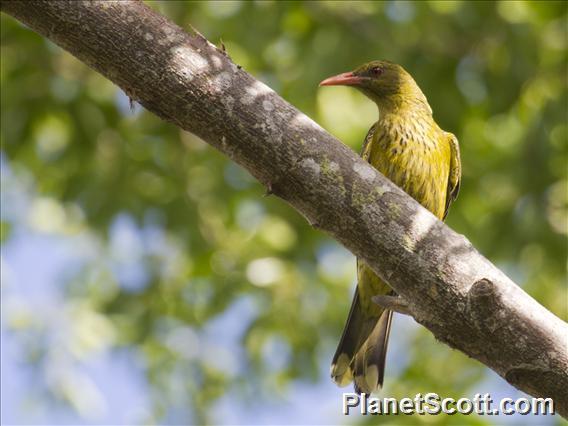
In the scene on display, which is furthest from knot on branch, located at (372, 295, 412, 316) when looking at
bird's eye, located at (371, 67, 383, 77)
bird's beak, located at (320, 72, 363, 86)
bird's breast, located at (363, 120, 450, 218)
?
bird's eye, located at (371, 67, 383, 77)

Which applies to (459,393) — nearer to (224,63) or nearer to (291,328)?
(291,328)

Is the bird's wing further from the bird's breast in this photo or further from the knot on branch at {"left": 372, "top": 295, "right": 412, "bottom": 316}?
the knot on branch at {"left": 372, "top": 295, "right": 412, "bottom": 316}

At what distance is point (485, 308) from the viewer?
108 inches

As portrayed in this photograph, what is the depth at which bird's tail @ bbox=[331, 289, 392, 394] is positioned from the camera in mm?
4094

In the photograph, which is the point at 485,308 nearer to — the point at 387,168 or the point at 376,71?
the point at 387,168

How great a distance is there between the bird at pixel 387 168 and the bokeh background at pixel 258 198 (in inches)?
27.5

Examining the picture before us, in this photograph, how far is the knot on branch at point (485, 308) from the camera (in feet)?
9.00

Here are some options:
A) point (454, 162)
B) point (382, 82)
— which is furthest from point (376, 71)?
point (454, 162)

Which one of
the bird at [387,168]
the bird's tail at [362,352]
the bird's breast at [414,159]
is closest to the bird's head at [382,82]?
the bird at [387,168]

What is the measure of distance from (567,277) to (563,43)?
63.1 inches

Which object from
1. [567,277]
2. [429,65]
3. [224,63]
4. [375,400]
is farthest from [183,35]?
[567,277]

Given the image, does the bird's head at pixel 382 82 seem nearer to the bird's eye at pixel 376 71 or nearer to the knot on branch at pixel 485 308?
the bird's eye at pixel 376 71

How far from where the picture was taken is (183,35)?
2750mm

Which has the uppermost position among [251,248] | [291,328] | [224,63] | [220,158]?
[220,158]
